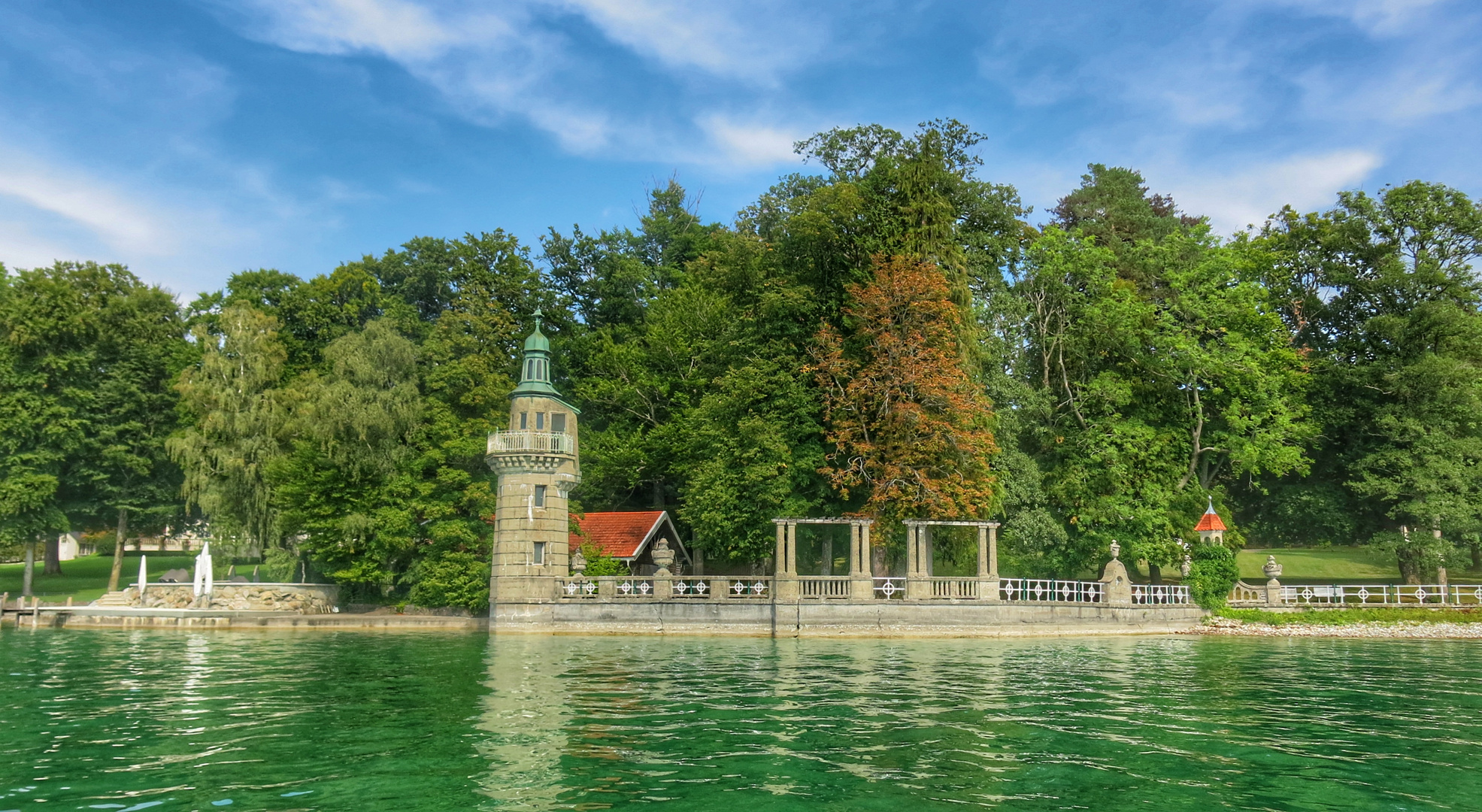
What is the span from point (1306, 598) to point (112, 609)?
48.1 meters

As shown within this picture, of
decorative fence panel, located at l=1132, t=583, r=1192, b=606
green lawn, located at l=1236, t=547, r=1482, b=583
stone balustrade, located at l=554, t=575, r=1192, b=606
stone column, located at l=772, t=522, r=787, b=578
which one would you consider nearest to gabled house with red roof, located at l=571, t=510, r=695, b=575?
stone balustrade, located at l=554, t=575, r=1192, b=606

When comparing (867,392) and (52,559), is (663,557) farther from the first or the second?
(52,559)

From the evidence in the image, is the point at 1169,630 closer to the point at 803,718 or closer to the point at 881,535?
the point at 881,535

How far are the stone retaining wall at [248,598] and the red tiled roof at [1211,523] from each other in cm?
3655

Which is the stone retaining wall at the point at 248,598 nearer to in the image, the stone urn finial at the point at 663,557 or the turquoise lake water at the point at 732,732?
the turquoise lake water at the point at 732,732

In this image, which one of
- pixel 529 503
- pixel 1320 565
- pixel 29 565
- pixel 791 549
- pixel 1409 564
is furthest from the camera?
pixel 1320 565

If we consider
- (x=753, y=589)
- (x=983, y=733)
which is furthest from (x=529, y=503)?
(x=983, y=733)

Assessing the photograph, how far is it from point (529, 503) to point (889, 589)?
13856 mm

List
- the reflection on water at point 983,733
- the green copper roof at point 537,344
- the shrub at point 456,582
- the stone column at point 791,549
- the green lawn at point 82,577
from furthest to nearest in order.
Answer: the green lawn at point 82,577, the green copper roof at point 537,344, the shrub at point 456,582, the stone column at point 791,549, the reflection on water at point 983,733

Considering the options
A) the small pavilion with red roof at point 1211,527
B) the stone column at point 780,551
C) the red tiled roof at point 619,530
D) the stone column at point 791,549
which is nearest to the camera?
the stone column at point 780,551

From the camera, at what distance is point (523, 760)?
12211 millimetres

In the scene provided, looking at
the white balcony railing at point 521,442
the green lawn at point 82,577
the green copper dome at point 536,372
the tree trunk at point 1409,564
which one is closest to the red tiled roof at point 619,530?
the white balcony railing at point 521,442

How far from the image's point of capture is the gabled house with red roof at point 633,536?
40.8m

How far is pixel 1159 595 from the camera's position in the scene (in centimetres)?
3712
